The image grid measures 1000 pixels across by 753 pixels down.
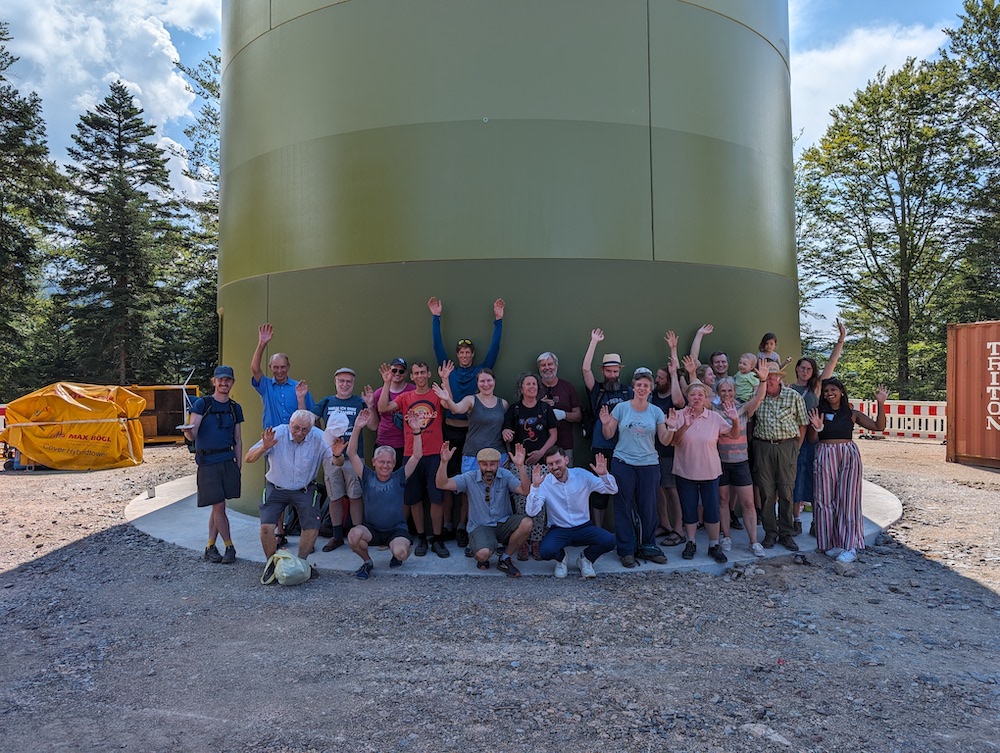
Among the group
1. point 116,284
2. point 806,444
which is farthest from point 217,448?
point 116,284

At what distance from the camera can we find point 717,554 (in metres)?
5.95

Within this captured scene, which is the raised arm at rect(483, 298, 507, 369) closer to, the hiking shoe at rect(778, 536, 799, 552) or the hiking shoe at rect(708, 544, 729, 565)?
the hiking shoe at rect(708, 544, 729, 565)

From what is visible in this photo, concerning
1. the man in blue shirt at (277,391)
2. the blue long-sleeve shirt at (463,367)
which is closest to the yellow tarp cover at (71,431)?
the man in blue shirt at (277,391)

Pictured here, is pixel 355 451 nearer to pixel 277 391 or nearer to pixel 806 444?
pixel 277 391

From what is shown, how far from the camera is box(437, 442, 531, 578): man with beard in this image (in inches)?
224

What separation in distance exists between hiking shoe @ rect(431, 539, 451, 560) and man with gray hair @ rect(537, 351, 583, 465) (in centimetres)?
150

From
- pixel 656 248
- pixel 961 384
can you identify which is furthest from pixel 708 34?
Answer: pixel 961 384

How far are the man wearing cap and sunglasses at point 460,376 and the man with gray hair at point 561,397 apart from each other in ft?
1.94

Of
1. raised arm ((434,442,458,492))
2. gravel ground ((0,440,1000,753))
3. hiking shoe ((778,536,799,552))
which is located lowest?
gravel ground ((0,440,1000,753))

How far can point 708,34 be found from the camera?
24.8 feet

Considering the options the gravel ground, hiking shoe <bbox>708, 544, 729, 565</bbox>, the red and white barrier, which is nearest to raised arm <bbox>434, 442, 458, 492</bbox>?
the gravel ground

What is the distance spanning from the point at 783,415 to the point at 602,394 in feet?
5.80

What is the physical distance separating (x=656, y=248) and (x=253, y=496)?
5.73m

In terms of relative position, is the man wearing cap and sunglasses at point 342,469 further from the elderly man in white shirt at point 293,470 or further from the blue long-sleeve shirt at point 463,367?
the blue long-sleeve shirt at point 463,367
